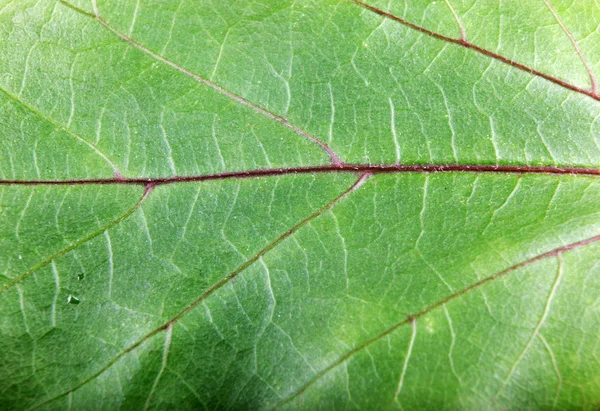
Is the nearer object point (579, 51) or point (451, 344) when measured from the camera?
point (451, 344)

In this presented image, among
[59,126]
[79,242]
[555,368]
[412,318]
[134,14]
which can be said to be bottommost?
[555,368]

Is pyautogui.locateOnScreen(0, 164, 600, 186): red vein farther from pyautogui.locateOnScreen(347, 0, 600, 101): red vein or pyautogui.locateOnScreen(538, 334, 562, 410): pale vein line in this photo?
pyautogui.locateOnScreen(538, 334, 562, 410): pale vein line

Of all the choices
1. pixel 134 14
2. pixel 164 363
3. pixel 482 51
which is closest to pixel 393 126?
pixel 482 51

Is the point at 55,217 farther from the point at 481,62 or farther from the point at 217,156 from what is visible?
the point at 481,62

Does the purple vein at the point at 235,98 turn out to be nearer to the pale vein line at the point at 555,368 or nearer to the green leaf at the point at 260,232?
the green leaf at the point at 260,232

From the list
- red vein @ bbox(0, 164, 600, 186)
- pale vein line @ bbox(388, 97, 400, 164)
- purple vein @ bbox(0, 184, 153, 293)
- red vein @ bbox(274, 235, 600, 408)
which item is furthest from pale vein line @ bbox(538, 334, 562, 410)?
purple vein @ bbox(0, 184, 153, 293)

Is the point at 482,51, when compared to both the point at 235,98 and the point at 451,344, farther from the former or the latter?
the point at 451,344

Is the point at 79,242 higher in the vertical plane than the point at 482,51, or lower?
higher
